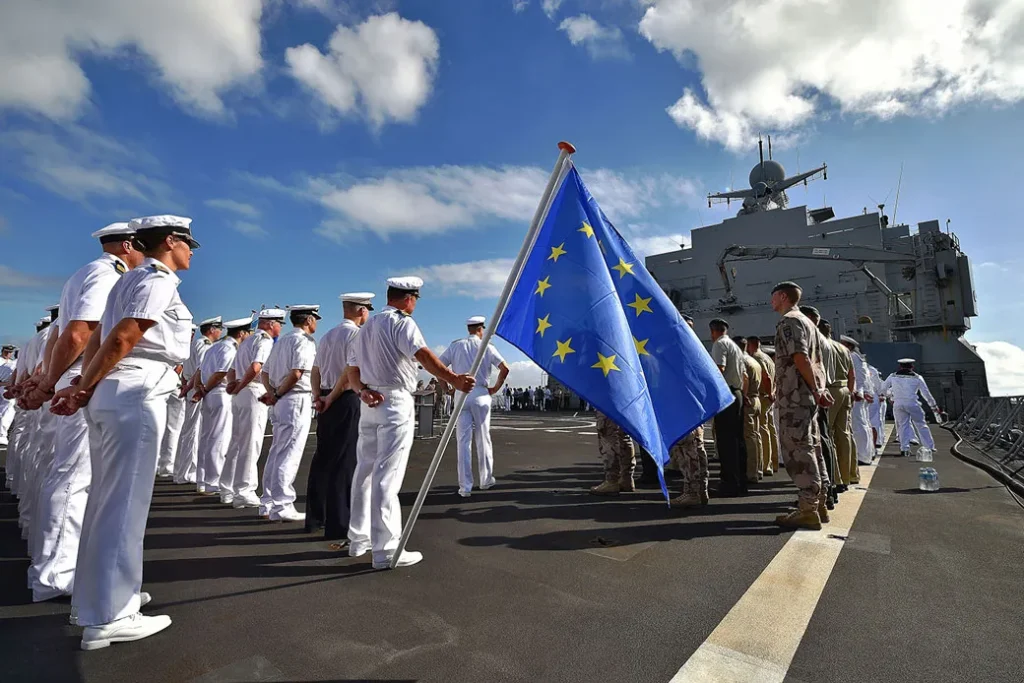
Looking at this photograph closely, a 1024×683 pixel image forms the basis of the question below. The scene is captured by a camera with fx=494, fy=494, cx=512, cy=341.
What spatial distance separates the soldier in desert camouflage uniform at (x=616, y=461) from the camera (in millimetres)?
5852

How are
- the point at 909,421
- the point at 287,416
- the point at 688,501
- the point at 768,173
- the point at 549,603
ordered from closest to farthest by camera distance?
the point at 549,603, the point at 287,416, the point at 688,501, the point at 909,421, the point at 768,173

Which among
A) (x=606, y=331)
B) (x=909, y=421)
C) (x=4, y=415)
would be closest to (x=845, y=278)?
(x=909, y=421)

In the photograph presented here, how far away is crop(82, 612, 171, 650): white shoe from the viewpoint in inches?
86.4

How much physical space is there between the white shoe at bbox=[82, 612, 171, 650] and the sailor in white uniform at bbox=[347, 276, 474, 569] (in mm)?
1274

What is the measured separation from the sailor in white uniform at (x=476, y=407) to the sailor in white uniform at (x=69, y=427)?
3467mm

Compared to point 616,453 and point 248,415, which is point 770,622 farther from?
point 248,415

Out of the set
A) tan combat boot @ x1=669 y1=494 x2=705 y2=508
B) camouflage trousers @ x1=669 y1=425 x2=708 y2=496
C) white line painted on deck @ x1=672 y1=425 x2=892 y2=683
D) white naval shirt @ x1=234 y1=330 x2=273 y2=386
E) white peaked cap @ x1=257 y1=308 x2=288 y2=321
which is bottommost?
white line painted on deck @ x1=672 y1=425 x2=892 y2=683

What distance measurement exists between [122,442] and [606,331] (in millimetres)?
2545

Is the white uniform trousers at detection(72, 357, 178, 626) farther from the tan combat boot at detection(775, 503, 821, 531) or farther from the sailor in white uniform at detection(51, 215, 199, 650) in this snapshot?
the tan combat boot at detection(775, 503, 821, 531)

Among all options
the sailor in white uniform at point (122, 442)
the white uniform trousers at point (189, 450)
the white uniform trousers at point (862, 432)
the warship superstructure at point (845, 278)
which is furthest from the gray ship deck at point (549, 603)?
the warship superstructure at point (845, 278)

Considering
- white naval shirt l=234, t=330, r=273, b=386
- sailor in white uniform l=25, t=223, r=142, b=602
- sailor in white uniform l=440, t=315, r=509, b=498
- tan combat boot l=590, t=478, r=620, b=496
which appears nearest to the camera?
sailor in white uniform l=25, t=223, r=142, b=602

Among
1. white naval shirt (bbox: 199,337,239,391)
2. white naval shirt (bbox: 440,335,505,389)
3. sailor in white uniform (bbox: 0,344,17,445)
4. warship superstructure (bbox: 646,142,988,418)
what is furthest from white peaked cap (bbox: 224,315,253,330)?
warship superstructure (bbox: 646,142,988,418)

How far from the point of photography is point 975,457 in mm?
8867

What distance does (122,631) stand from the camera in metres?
2.24
